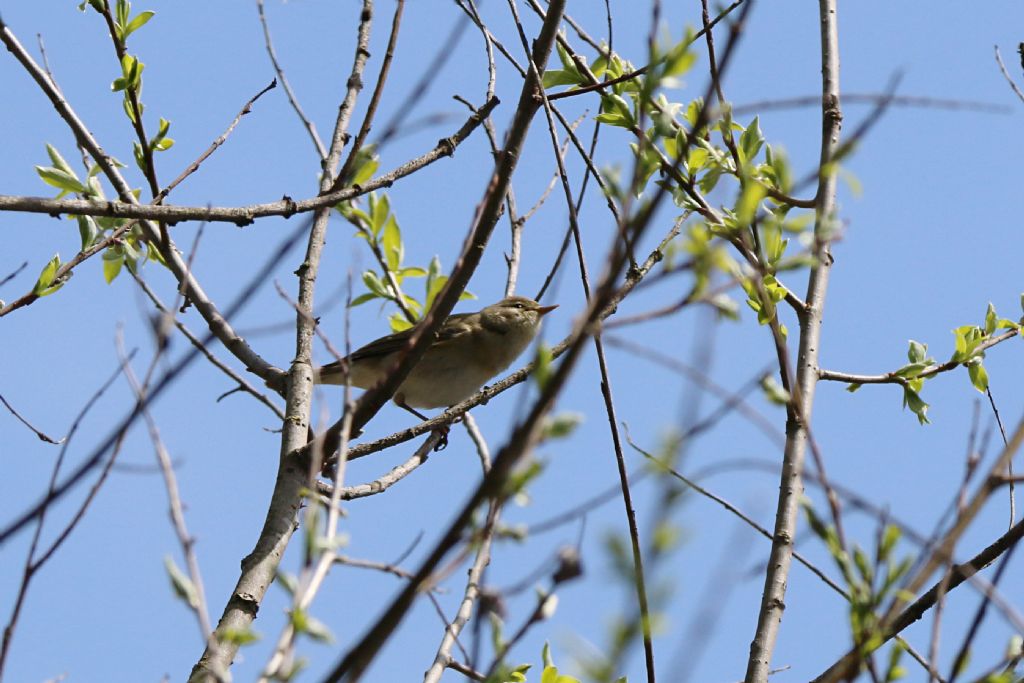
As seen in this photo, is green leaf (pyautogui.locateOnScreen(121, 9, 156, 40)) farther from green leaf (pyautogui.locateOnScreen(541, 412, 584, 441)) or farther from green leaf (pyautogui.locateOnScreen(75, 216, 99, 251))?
green leaf (pyautogui.locateOnScreen(541, 412, 584, 441))

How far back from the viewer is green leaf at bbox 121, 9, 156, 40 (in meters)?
4.09

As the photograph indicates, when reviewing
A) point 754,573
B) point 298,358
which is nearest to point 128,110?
point 298,358

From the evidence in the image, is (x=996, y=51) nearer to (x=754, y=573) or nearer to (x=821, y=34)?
(x=821, y=34)

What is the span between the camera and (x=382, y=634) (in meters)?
1.51

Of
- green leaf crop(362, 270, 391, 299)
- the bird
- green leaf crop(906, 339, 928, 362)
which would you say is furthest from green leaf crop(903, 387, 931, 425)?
the bird

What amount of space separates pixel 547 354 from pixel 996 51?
11.4 ft

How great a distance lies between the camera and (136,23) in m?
4.12

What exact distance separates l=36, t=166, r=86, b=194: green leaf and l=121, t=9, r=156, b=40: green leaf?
1.84 ft

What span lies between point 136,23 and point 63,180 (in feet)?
2.14

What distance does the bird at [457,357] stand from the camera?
313 inches

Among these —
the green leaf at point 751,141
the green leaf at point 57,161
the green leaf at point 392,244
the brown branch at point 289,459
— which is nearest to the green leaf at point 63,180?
the green leaf at point 57,161

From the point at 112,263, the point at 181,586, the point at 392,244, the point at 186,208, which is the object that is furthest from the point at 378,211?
the point at 181,586

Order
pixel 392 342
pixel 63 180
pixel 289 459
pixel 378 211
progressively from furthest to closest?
pixel 392 342 → pixel 378 211 → pixel 63 180 → pixel 289 459

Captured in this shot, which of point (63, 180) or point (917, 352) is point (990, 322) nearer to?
point (917, 352)
